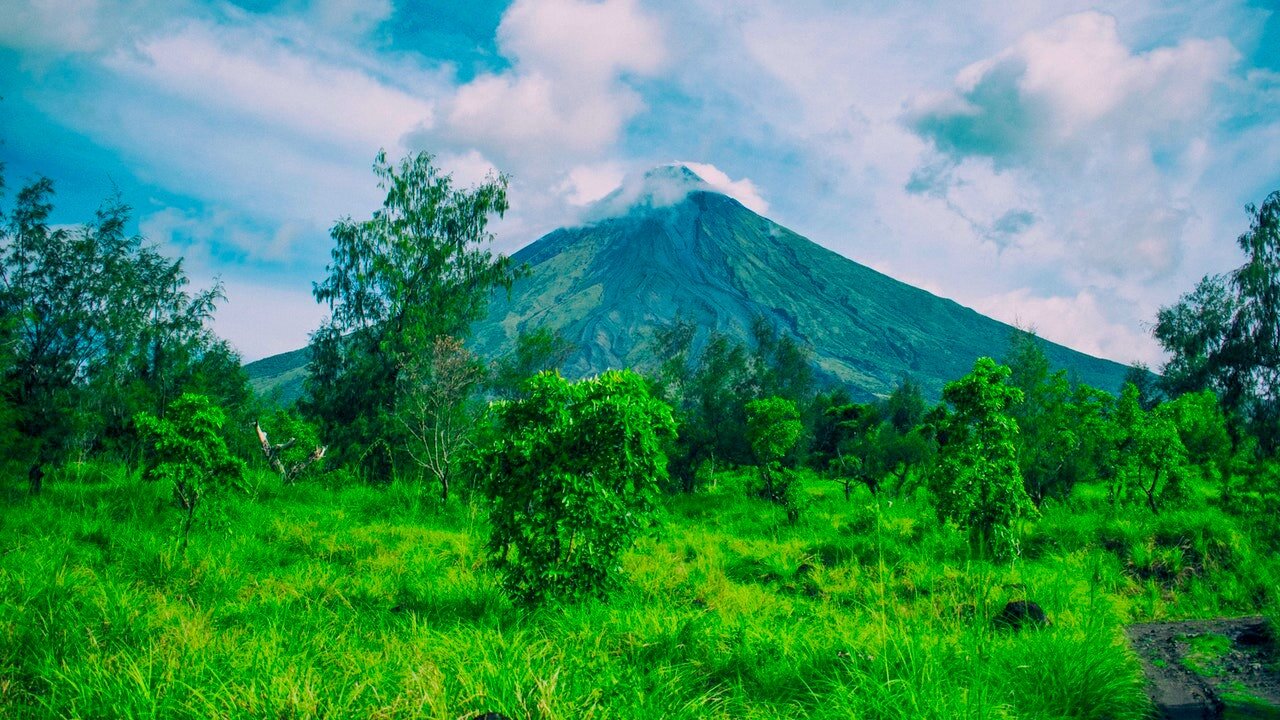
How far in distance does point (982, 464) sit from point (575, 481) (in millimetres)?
7379

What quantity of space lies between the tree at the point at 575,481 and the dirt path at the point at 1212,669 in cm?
366

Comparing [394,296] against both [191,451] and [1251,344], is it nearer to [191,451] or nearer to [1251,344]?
[191,451]

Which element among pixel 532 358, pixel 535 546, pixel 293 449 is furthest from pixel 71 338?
pixel 532 358

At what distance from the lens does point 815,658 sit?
3.90 metres

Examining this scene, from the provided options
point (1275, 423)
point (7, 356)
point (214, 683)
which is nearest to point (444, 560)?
point (214, 683)

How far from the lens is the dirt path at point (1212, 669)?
3027mm

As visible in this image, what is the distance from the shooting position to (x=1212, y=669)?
337 cm

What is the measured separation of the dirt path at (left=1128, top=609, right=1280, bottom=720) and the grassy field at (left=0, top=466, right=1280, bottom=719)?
17 cm

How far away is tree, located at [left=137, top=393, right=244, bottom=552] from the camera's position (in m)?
8.27

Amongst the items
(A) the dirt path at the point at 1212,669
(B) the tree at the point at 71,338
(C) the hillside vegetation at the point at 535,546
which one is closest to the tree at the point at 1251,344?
(C) the hillside vegetation at the point at 535,546

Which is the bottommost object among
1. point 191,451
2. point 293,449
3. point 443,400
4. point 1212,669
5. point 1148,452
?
point 293,449

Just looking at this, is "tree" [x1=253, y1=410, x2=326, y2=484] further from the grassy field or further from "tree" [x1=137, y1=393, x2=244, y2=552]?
"tree" [x1=137, y1=393, x2=244, y2=552]

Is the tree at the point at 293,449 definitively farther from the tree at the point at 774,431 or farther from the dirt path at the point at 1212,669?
the dirt path at the point at 1212,669

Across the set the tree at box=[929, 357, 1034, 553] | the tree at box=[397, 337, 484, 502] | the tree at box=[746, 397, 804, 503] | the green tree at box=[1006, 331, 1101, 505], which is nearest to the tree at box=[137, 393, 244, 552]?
the tree at box=[397, 337, 484, 502]
